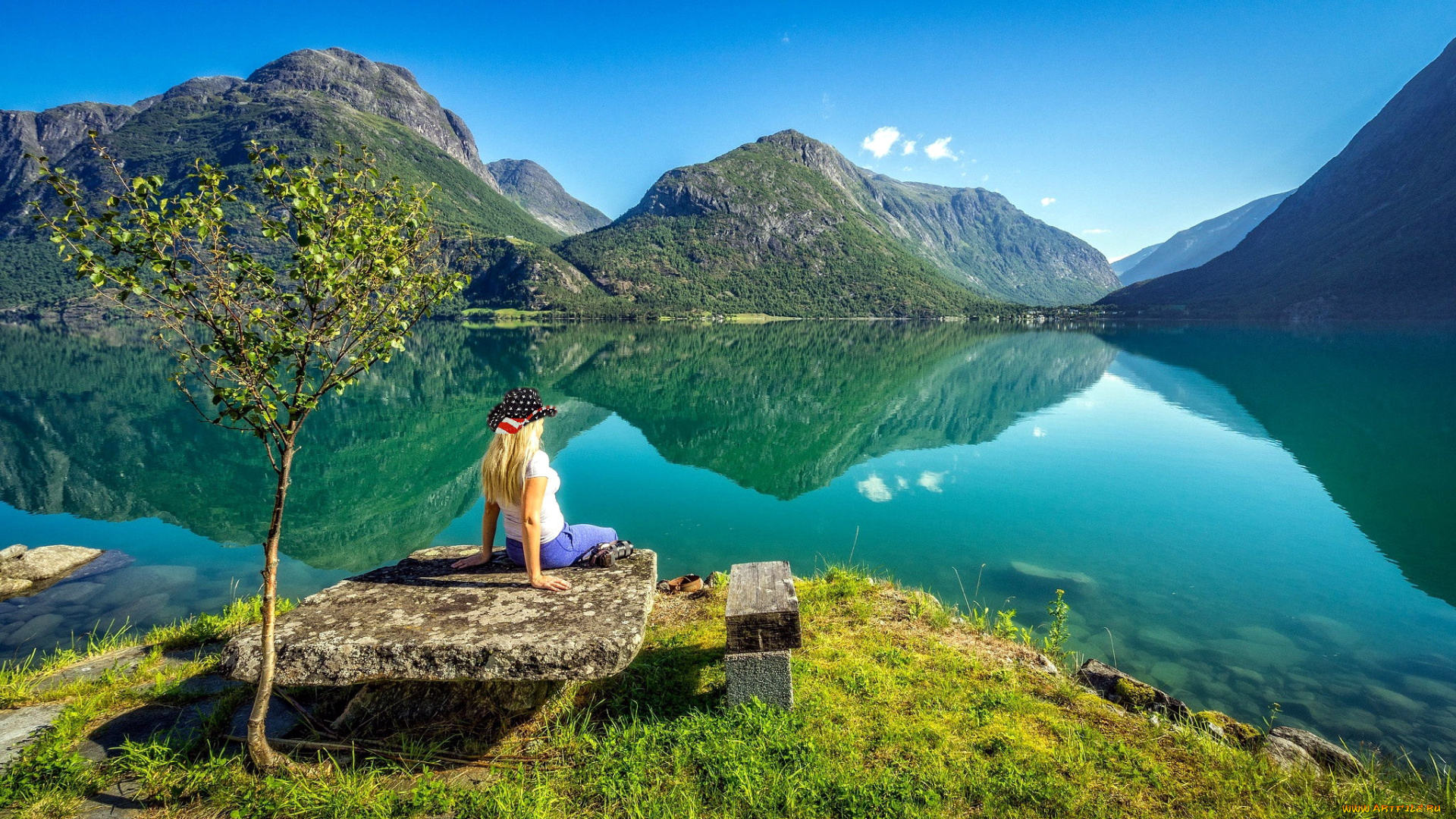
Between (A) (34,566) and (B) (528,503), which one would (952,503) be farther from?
(A) (34,566)

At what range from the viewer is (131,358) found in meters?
63.0

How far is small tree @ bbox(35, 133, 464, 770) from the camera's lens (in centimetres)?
433

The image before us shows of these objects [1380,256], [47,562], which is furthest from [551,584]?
[1380,256]

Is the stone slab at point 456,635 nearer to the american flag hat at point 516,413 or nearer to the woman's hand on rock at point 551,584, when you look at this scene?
the woman's hand on rock at point 551,584

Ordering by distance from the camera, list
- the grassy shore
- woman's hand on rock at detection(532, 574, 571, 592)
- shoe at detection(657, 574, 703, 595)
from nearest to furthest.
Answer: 1. the grassy shore
2. woman's hand on rock at detection(532, 574, 571, 592)
3. shoe at detection(657, 574, 703, 595)

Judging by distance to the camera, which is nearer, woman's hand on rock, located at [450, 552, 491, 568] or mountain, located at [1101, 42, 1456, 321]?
woman's hand on rock, located at [450, 552, 491, 568]

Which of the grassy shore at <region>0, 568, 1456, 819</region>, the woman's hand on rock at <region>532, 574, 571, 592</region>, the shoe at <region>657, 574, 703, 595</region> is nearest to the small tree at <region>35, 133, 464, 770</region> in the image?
the grassy shore at <region>0, 568, 1456, 819</region>

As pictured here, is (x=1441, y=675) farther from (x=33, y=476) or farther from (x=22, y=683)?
(x=33, y=476)

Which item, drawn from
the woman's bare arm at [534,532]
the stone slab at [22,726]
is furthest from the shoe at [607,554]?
the stone slab at [22,726]

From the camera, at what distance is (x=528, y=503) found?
A: 606 centimetres

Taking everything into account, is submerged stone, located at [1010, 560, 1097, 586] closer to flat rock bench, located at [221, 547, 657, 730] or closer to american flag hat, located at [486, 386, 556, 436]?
flat rock bench, located at [221, 547, 657, 730]

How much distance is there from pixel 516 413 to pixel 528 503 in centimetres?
93

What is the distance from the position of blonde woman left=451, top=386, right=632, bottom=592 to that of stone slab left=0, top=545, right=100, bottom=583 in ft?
44.2

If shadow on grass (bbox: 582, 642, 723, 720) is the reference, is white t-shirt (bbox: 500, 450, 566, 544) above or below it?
above
